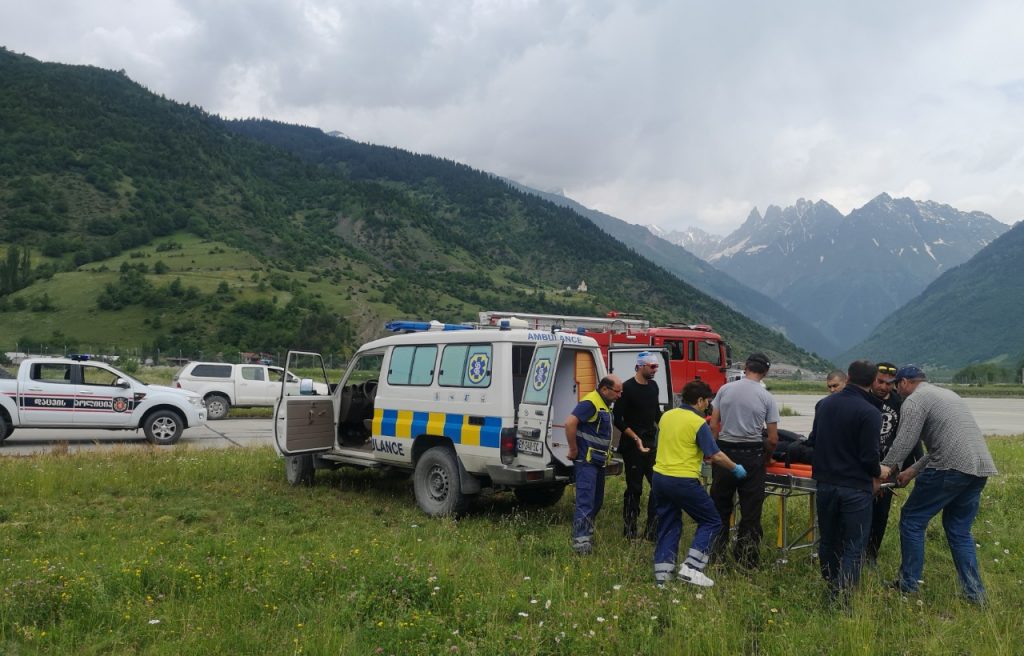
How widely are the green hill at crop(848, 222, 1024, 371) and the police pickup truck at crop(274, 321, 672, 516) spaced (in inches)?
6059

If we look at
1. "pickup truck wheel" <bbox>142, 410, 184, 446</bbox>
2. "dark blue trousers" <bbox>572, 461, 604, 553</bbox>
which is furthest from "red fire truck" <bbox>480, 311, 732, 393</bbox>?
"dark blue trousers" <bbox>572, 461, 604, 553</bbox>

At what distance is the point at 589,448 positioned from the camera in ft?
21.1

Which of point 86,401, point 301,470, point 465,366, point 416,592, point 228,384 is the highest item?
point 465,366

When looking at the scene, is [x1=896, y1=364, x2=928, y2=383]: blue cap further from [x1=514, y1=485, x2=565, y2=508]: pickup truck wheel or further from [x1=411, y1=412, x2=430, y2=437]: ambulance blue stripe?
[x1=411, y1=412, x2=430, y2=437]: ambulance blue stripe

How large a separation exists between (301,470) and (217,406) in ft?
43.0

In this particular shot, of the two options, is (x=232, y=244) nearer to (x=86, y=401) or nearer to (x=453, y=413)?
(x=86, y=401)

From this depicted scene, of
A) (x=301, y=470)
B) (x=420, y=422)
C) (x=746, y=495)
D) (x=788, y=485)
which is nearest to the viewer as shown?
(x=746, y=495)

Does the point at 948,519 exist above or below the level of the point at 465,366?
below

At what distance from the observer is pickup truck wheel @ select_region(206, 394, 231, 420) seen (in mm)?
20875

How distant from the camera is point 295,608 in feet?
15.3

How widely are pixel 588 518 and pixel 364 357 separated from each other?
14.1 feet

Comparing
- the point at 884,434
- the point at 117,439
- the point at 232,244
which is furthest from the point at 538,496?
the point at 232,244

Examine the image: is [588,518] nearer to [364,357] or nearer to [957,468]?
[957,468]

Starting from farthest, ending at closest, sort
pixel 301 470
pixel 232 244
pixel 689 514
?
pixel 232 244 → pixel 301 470 → pixel 689 514
